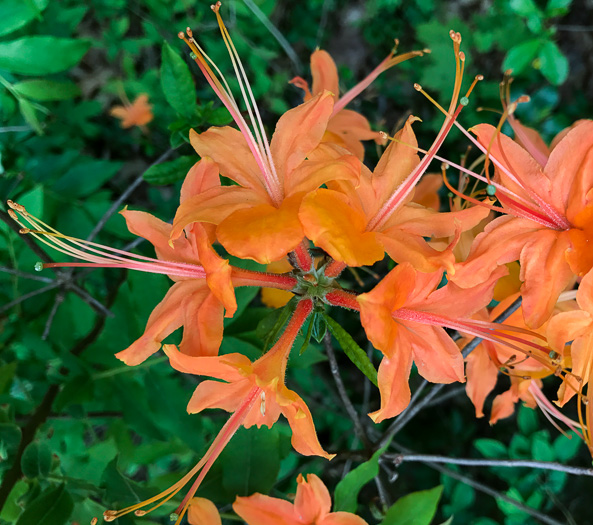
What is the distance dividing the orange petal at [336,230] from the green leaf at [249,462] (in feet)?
2.33

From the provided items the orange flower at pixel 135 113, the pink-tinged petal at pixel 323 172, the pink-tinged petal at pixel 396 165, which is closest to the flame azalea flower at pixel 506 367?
the pink-tinged petal at pixel 396 165

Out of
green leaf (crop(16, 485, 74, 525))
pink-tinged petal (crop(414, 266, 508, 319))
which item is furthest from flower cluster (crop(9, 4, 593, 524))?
green leaf (crop(16, 485, 74, 525))

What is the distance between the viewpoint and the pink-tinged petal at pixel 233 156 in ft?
3.45

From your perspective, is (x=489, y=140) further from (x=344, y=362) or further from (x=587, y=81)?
(x=587, y=81)

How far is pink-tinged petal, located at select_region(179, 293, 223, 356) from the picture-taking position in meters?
1.02

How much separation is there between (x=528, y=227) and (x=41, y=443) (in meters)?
1.38

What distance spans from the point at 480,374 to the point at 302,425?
1.99ft

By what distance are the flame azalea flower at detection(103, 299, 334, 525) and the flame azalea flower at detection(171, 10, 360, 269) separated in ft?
0.68

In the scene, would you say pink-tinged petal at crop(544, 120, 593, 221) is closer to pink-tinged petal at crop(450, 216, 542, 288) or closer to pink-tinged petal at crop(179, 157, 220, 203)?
pink-tinged petal at crop(450, 216, 542, 288)

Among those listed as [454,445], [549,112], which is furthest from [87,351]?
[549,112]

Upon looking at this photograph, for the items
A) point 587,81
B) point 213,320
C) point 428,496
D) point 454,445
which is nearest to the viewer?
point 213,320

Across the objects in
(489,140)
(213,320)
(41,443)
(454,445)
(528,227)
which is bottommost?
(454,445)

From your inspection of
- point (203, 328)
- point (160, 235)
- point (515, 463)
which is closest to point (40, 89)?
point (160, 235)

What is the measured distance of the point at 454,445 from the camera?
2494 millimetres
